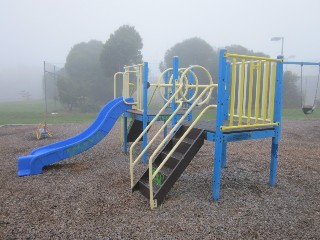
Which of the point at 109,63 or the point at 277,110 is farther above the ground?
the point at 109,63

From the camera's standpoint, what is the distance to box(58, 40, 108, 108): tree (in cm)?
2259

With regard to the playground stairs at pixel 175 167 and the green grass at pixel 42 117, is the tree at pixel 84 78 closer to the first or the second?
the green grass at pixel 42 117

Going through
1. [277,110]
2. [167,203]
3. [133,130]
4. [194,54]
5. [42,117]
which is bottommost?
[167,203]

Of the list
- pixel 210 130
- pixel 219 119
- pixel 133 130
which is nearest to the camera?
pixel 219 119

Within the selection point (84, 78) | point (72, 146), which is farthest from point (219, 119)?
point (84, 78)

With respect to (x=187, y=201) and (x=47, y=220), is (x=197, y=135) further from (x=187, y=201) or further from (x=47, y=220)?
(x=47, y=220)

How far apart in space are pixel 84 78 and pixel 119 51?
4620mm

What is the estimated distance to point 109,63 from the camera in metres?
25.0

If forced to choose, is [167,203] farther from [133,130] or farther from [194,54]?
[194,54]

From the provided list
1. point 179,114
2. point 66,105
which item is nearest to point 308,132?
point 179,114

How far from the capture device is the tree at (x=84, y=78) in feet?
74.1

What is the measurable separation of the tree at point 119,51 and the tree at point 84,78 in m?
1.78

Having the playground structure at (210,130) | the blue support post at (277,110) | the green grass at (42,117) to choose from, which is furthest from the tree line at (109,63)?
the blue support post at (277,110)

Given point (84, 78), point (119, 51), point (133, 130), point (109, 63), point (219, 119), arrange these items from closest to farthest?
point (219, 119)
point (133, 130)
point (119, 51)
point (109, 63)
point (84, 78)
